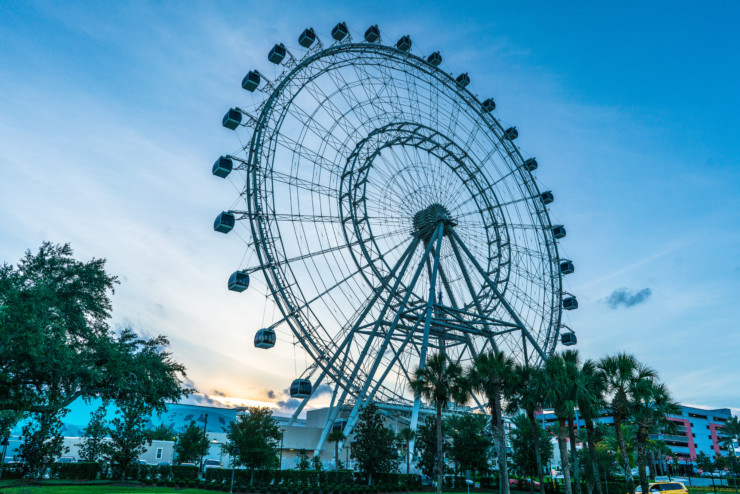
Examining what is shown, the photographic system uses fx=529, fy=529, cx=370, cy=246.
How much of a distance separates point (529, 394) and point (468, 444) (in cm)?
1706

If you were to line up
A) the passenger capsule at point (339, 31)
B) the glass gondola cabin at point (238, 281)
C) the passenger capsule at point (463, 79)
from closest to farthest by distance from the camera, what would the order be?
the glass gondola cabin at point (238, 281) → the passenger capsule at point (339, 31) → the passenger capsule at point (463, 79)

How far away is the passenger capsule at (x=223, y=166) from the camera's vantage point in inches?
1409

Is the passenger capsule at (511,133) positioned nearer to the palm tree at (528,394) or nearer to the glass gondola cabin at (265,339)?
the palm tree at (528,394)

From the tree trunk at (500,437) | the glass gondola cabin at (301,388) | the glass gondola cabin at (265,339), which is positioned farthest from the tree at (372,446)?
the tree trunk at (500,437)

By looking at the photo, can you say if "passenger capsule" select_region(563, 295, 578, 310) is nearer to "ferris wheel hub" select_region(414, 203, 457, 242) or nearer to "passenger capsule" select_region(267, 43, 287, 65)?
"ferris wheel hub" select_region(414, 203, 457, 242)

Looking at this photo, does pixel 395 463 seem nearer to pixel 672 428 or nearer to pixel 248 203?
pixel 672 428

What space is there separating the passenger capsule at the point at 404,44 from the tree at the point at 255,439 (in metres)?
32.5

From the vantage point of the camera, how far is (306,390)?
40125 mm

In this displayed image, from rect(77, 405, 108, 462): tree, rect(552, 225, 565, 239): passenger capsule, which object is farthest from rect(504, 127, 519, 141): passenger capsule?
rect(77, 405, 108, 462): tree

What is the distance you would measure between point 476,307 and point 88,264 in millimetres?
31995

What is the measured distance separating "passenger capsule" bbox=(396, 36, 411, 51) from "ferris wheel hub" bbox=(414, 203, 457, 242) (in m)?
14.1

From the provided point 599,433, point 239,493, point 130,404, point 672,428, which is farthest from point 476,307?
point 130,404

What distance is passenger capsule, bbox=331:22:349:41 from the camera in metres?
41.2

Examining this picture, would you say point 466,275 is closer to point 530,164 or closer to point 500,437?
point 530,164
